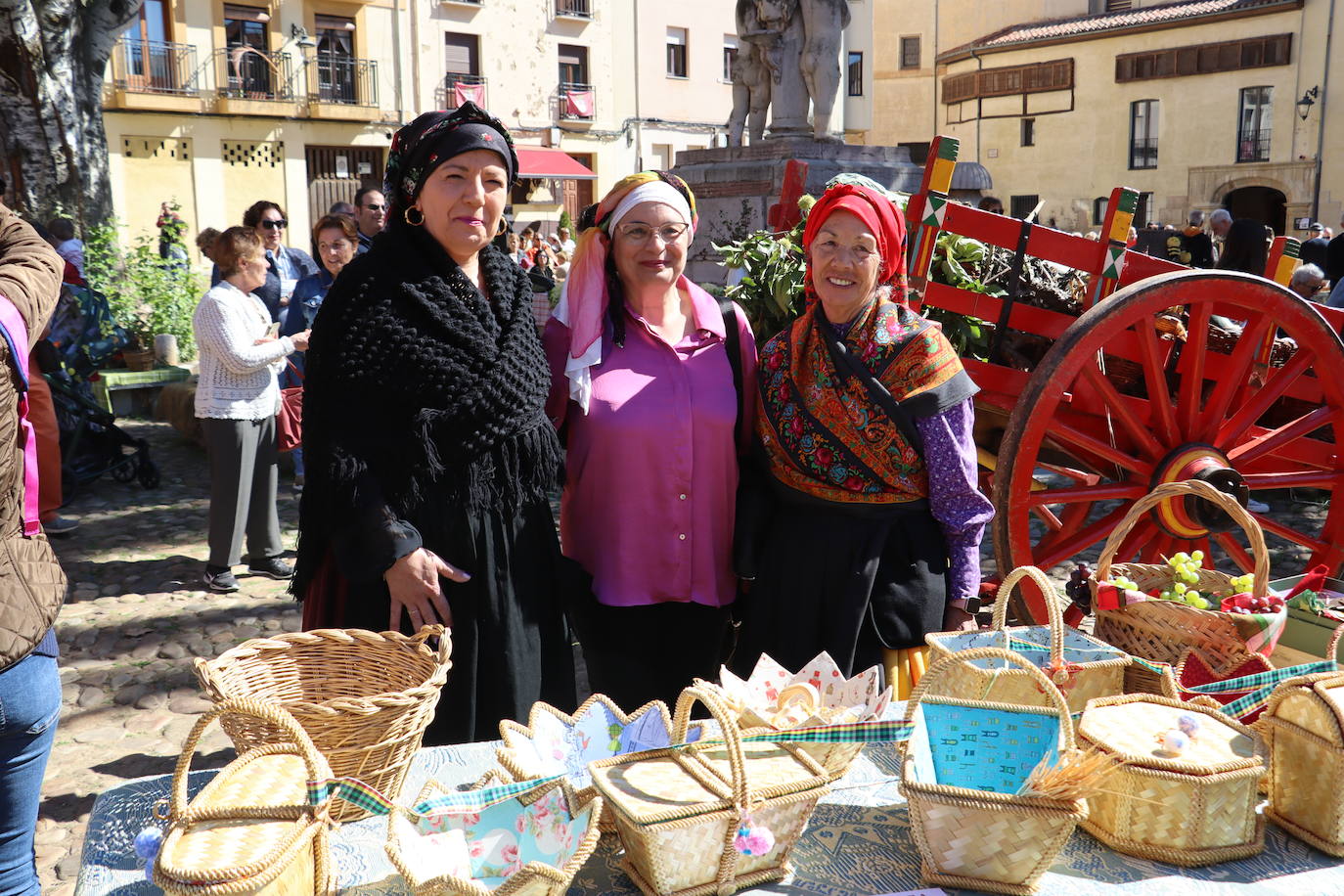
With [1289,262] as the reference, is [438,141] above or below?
above

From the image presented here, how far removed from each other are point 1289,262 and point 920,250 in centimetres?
164

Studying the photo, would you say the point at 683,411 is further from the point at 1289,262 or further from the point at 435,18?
the point at 435,18

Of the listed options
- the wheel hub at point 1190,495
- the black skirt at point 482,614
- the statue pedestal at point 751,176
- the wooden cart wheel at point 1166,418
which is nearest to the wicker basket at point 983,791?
the black skirt at point 482,614

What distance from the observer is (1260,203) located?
28.5 meters

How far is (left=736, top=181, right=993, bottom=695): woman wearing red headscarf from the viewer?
2.50 metres

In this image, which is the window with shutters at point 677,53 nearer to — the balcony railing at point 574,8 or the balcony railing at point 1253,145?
the balcony railing at point 574,8

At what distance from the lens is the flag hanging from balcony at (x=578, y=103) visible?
2833 cm

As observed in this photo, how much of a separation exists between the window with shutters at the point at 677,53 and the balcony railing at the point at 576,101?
2.74 metres

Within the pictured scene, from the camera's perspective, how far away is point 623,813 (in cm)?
142

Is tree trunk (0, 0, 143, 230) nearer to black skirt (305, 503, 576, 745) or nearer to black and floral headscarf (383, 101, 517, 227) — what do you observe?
black and floral headscarf (383, 101, 517, 227)

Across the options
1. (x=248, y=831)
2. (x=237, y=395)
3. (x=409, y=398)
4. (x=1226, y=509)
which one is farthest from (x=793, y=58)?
(x=248, y=831)

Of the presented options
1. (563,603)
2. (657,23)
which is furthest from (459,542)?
(657,23)

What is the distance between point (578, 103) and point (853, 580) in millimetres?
27605

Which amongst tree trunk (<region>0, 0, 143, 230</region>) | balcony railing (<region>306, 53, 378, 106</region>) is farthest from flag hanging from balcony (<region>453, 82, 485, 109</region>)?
tree trunk (<region>0, 0, 143, 230</region>)
